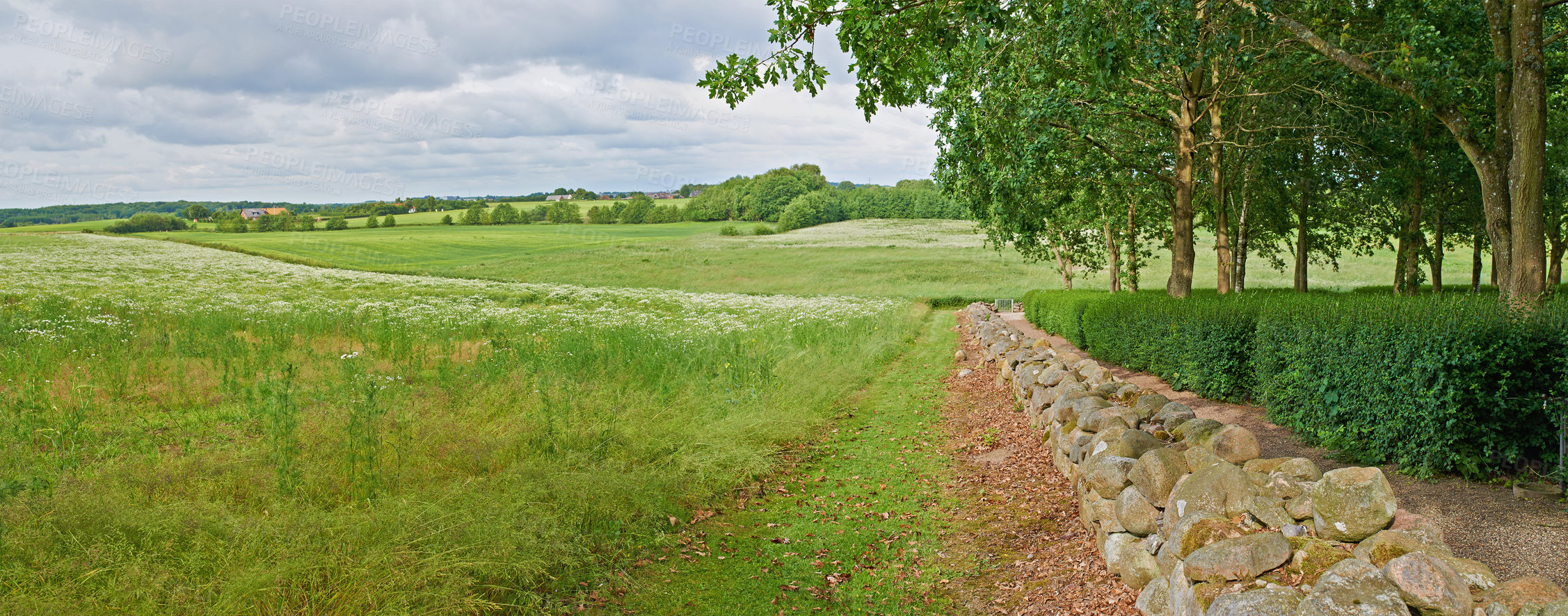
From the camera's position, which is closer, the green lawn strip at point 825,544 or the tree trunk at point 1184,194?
the green lawn strip at point 825,544

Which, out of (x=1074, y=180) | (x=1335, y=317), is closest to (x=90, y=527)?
(x=1335, y=317)

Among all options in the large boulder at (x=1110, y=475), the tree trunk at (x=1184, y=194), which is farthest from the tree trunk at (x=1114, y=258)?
the large boulder at (x=1110, y=475)

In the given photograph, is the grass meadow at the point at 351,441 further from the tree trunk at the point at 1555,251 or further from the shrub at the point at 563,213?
the shrub at the point at 563,213

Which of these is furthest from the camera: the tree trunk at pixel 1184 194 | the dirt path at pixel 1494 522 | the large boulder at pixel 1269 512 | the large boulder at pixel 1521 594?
the tree trunk at pixel 1184 194

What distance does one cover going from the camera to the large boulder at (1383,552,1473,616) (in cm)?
317

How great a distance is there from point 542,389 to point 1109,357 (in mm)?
10543

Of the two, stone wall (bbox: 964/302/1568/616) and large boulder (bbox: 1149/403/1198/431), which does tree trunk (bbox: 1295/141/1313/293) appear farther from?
stone wall (bbox: 964/302/1568/616)

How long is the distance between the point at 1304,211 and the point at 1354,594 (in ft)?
71.9

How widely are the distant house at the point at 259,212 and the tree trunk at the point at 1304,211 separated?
42.7 m

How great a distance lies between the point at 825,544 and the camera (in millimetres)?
6125

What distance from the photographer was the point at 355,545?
14.9 ft

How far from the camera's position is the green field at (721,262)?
125ft

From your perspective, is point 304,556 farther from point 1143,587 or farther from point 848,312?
point 848,312

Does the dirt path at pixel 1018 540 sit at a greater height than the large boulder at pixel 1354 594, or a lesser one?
lesser
